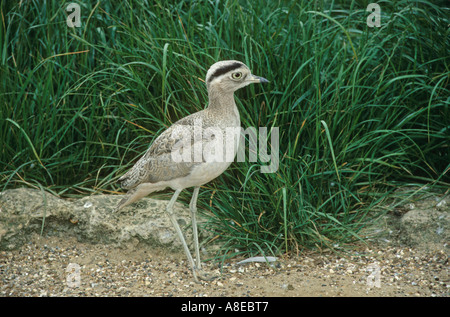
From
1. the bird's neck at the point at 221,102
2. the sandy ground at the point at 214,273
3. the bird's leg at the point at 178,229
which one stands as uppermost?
the bird's neck at the point at 221,102

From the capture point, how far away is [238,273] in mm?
4141

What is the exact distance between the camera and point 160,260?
4.36 meters

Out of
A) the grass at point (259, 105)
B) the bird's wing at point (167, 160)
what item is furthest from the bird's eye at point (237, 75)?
the grass at point (259, 105)

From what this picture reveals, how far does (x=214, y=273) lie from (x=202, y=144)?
3.21 ft

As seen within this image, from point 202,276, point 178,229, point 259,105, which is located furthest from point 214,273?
point 259,105

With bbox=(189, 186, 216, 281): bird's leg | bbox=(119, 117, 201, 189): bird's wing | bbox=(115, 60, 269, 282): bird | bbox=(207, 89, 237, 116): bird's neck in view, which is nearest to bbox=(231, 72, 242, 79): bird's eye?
bbox=(115, 60, 269, 282): bird

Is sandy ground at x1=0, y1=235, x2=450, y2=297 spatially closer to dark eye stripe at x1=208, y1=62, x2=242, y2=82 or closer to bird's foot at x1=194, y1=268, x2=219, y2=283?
bird's foot at x1=194, y1=268, x2=219, y2=283

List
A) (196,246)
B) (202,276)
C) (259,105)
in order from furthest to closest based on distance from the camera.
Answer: (259,105), (196,246), (202,276)

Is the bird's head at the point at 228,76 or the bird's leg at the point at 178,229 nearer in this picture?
the bird's head at the point at 228,76

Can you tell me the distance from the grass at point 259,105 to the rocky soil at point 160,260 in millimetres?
173

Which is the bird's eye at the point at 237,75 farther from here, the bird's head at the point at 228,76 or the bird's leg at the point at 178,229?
the bird's leg at the point at 178,229

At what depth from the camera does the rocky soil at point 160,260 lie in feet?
12.9

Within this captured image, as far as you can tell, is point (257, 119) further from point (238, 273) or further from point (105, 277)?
point (105, 277)

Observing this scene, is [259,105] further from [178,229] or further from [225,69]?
[178,229]
